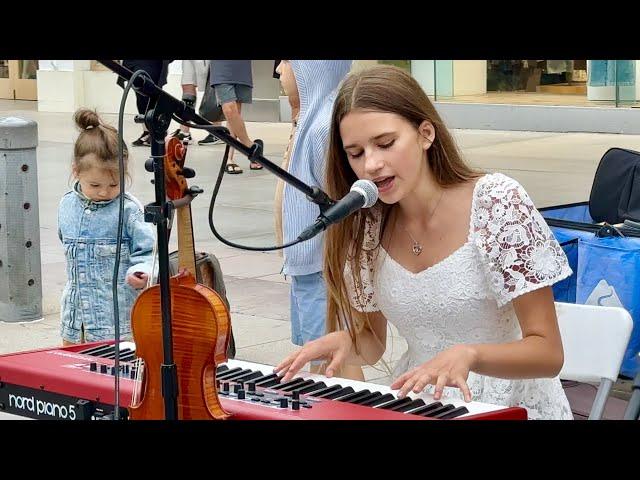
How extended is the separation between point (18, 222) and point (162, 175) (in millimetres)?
4586

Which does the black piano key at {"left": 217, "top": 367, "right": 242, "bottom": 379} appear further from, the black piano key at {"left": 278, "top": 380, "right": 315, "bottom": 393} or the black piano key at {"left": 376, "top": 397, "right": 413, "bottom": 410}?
the black piano key at {"left": 376, "top": 397, "right": 413, "bottom": 410}

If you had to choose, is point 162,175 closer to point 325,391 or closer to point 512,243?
point 325,391

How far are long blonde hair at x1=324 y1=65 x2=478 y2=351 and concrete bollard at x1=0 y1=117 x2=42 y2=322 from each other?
3.76 m

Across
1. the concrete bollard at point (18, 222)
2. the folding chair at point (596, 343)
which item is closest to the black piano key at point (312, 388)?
the folding chair at point (596, 343)

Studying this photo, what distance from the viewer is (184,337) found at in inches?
110

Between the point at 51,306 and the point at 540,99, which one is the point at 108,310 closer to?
the point at 51,306

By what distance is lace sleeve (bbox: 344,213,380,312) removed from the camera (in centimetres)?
361

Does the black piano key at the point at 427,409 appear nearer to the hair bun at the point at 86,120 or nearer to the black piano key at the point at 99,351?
the black piano key at the point at 99,351

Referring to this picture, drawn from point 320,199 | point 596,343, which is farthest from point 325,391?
point 596,343
